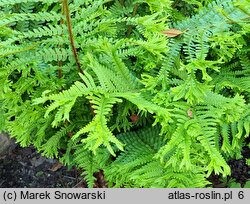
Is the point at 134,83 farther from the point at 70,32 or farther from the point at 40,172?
the point at 40,172

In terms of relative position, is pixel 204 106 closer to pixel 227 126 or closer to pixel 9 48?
pixel 227 126

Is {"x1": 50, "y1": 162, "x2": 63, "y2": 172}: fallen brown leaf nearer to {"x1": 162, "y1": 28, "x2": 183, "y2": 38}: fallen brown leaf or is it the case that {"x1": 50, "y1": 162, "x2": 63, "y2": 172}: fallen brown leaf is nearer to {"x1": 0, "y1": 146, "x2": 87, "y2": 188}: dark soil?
{"x1": 0, "y1": 146, "x2": 87, "y2": 188}: dark soil

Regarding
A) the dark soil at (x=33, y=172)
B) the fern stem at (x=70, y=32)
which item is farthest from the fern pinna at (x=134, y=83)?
the dark soil at (x=33, y=172)

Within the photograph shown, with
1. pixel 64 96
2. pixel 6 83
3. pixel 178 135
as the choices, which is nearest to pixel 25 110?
pixel 6 83

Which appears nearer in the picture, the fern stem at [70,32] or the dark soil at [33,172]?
the fern stem at [70,32]

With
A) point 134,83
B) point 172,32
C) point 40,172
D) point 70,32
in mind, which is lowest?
point 40,172

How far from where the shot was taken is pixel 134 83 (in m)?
1.65

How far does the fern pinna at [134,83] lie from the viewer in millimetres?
1466

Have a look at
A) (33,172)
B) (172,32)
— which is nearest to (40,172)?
(33,172)

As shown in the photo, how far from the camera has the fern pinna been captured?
1.47 metres

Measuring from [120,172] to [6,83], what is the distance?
649mm

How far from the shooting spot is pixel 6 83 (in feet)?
5.32

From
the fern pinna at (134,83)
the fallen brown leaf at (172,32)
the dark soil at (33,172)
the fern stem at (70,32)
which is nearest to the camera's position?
the fern stem at (70,32)

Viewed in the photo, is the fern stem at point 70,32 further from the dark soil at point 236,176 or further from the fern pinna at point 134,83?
the dark soil at point 236,176
